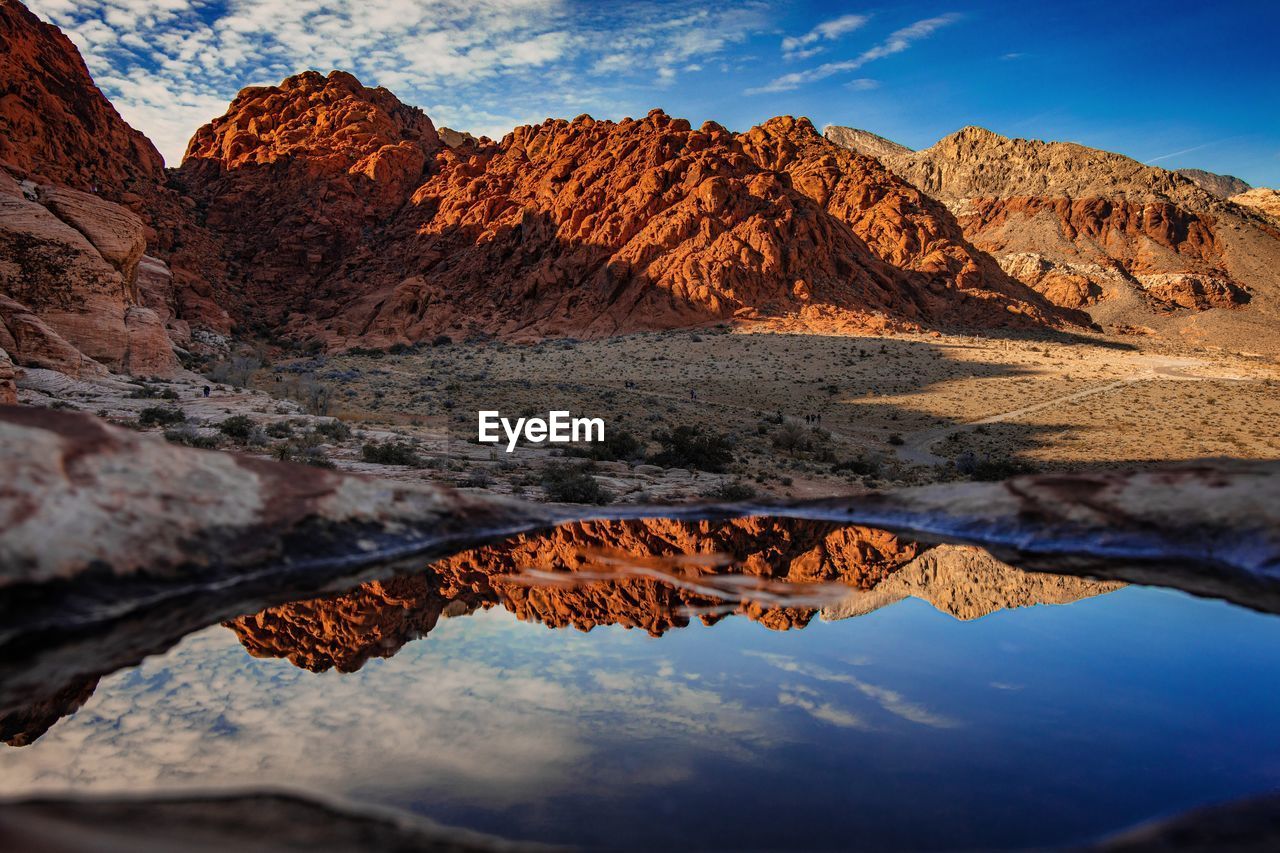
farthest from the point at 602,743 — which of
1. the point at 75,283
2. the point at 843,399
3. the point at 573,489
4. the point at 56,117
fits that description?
the point at 56,117

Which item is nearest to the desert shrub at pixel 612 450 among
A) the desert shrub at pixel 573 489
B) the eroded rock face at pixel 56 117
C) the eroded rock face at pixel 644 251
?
the desert shrub at pixel 573 489

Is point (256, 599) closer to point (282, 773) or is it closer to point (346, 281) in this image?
point (282, 773)

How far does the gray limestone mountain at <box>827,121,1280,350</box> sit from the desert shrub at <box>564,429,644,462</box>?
8599 cm

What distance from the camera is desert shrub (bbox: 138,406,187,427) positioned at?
59.1 feet

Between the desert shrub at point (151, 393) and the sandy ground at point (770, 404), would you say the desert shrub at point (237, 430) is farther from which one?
the desert shrub at point (151, 393)

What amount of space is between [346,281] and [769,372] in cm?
4829

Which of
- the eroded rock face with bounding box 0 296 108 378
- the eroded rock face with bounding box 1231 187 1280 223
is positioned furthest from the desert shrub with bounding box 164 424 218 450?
the eroded rock face with bounding box 1231 187 1280 223

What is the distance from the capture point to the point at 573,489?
12.6m

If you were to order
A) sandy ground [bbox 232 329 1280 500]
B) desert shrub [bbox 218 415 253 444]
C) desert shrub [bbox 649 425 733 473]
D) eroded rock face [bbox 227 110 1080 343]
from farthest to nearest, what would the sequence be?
eroded rock face [bbox 227 110 1080 343] < sandy ground [bbox 232 329 1280 500] < desert shrub [bbox 649 425 733 473] < desert shrub [bbox 218 415 253 444]

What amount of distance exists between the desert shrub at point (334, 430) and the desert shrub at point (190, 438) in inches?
104

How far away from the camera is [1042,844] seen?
2643 mm

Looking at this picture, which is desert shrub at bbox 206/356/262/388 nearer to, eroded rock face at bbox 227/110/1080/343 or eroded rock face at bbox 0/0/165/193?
eroded rock face at bbox 227/110/1080/343

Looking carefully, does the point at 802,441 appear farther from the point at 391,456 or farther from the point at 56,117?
the point at 56,117

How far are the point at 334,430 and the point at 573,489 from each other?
9.13 meters
